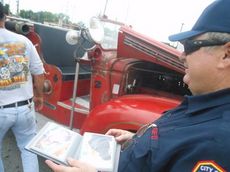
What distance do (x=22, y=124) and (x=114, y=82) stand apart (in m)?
0.99

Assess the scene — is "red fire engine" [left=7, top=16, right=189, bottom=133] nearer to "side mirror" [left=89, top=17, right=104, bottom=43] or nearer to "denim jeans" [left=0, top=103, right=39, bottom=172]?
"side mirror" [left=89, top=17, right=104, bottom=43]

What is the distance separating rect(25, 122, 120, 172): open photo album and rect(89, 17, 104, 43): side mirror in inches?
67.7

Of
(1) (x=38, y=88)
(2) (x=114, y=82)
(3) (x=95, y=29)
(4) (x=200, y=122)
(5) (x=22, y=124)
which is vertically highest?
(3) (x=95, y=29)

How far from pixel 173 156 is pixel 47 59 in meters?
3.42

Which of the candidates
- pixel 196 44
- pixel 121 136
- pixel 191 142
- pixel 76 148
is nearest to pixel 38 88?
pixel 121 136

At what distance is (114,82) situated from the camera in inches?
118

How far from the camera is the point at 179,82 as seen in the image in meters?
3.05

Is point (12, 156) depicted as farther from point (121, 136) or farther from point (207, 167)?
point (207, 167)

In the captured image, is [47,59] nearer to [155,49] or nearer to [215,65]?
[155,49]

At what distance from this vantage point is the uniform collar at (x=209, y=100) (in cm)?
107

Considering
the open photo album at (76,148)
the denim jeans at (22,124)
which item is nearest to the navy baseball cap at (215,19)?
the open photo album at (76,148)

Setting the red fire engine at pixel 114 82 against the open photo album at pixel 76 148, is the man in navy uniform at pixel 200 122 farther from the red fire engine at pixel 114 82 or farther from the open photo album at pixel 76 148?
the red fire engine at pixel 114 82

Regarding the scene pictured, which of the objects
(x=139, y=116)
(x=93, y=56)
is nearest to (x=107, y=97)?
(x=93, y=56)

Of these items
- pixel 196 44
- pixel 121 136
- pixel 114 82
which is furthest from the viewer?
pixel 114 82
